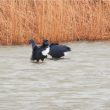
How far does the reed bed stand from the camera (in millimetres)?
16406

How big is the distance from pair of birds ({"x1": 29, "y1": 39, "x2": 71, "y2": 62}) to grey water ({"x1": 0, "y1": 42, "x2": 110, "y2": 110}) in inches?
5.2

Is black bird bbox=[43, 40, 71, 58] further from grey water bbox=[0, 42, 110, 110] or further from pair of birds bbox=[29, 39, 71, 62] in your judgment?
grey water bbox=[0, 42, 110, 110]

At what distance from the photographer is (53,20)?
16750 millimetres

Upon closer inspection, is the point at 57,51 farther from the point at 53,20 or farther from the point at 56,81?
the point at 53,20

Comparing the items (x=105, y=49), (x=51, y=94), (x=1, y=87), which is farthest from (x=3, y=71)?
(x=105, y=49)

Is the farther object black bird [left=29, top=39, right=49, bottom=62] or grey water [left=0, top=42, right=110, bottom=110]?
black bird [left=29, top=39, right=49, bottom=62]

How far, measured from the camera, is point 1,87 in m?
9.57

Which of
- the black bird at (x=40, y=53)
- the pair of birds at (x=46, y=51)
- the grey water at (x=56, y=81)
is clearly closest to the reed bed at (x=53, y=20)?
the grey water at (x=56, y=81)

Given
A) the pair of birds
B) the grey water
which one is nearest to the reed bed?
the grey water

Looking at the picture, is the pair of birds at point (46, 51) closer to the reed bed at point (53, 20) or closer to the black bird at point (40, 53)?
the black bird at point (40, 53)

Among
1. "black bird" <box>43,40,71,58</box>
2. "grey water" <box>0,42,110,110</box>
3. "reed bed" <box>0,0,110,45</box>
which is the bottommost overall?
"grey water" <box>0,42,110,110</box>

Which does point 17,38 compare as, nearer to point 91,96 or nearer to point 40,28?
point 40,28

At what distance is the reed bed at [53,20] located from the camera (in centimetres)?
1641

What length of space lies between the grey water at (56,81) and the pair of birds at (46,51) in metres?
0.13
